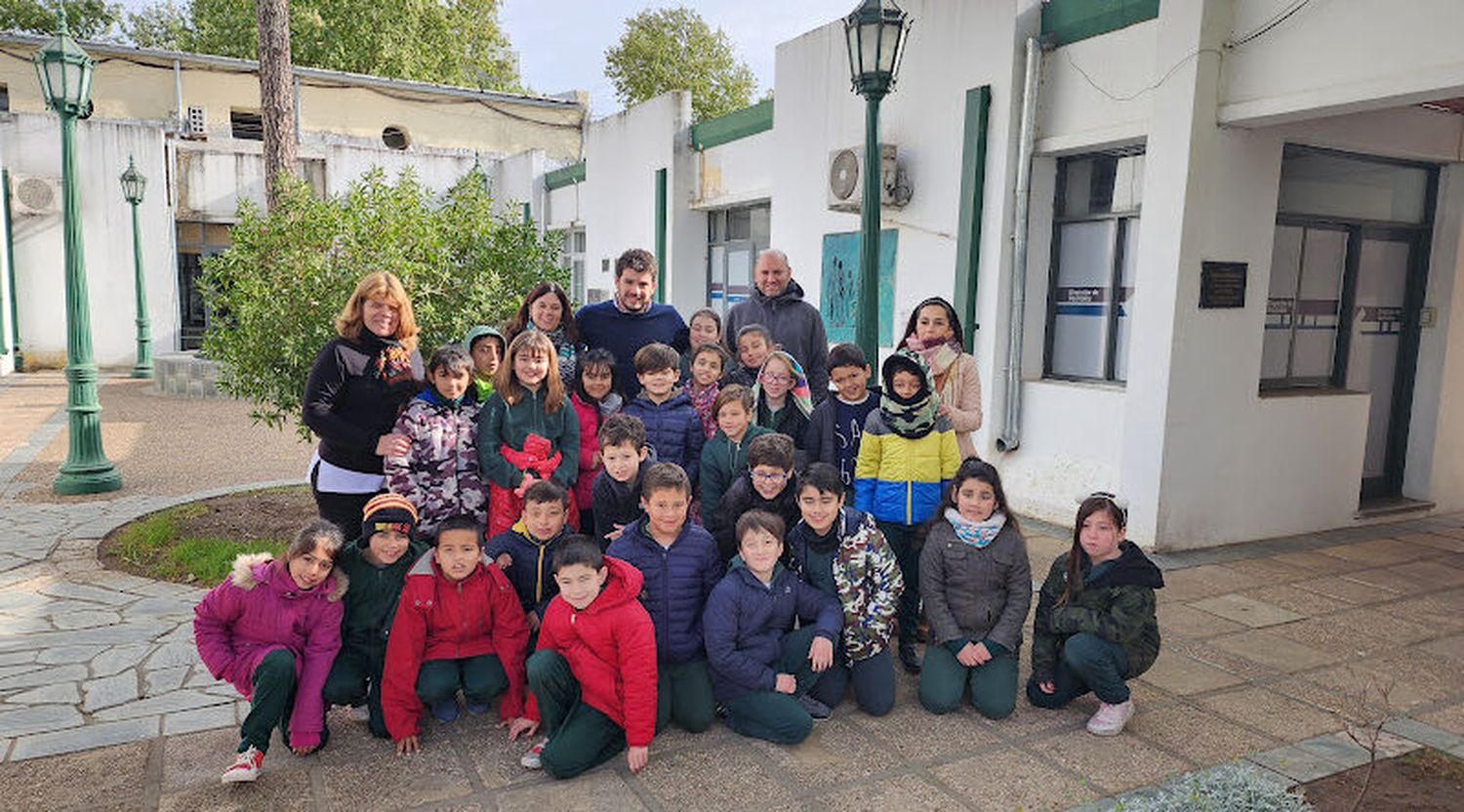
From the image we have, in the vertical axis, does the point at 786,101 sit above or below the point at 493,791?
above

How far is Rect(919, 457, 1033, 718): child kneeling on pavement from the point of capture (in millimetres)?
3838

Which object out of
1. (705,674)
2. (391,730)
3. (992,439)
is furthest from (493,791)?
(992,439)

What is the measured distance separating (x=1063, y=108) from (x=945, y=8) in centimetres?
140

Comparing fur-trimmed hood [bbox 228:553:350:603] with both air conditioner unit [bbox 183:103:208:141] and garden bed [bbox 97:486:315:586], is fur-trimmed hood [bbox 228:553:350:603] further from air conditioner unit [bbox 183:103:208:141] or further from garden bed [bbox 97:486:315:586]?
air conditioner unit [bbox 183:103:208:141]

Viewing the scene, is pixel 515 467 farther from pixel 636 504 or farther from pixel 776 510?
pixel 776 510

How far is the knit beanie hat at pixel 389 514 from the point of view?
3.58m

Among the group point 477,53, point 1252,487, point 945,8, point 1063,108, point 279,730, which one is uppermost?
point 477,53

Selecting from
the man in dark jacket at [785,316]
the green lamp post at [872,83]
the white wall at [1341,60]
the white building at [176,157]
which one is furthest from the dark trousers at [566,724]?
the white building at [176,157]

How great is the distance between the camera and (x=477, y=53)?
3088 cm

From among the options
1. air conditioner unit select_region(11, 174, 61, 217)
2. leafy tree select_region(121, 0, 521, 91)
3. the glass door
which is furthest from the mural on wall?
leafy tree select_region(121, 0, 521, 91)

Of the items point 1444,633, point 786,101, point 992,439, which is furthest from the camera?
point 786,101

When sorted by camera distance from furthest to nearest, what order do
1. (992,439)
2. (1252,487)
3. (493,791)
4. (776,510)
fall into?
(992,439) < (1252,487) < (776,510) < (493,791)

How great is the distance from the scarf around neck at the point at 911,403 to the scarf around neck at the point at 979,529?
0.49 meters

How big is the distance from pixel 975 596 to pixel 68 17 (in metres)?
34.7
